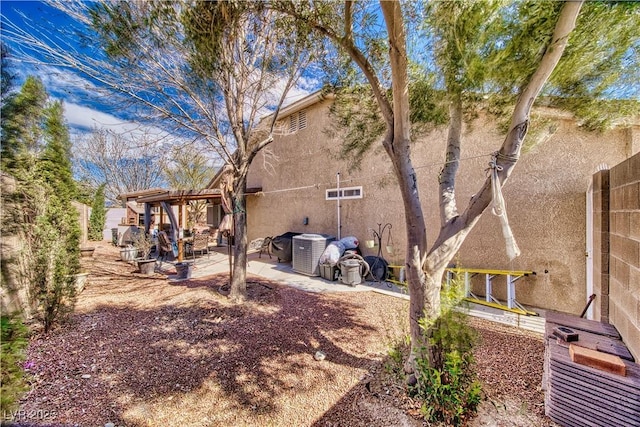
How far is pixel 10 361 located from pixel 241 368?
2193mm

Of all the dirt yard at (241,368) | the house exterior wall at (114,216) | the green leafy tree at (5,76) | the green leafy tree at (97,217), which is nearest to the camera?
the dirt yard at (241,368)

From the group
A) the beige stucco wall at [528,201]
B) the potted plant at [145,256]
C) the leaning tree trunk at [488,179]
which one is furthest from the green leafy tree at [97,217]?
the leaning tree trunk at [488,179]

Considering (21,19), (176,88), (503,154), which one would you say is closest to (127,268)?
(176,88)

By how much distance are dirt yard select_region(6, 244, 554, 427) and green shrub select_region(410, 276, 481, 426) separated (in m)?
0.21

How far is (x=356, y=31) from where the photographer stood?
3.86 meters

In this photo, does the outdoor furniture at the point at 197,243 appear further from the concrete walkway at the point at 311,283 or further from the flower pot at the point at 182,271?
the flower pot at the point at 182,271

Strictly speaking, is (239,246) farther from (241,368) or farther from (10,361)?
(10,361)

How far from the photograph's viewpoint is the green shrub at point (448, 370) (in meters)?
2.43

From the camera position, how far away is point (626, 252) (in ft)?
9.12

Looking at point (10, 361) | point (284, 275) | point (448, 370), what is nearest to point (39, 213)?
point (10, 361)

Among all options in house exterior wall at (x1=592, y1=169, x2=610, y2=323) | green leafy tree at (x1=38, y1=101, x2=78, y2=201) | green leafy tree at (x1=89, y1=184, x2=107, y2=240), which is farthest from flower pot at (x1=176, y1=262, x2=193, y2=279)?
green leafy tree at (x1=89, y1=184, x2=107, y2=240)

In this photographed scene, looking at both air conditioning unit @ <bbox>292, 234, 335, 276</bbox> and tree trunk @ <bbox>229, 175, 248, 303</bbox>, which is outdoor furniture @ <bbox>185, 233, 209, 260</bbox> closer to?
air conditioning unit @ <bbox>292, 234, 335, 276</bbox>

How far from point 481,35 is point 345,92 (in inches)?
107

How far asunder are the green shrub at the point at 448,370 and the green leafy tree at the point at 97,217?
69.5 feet
